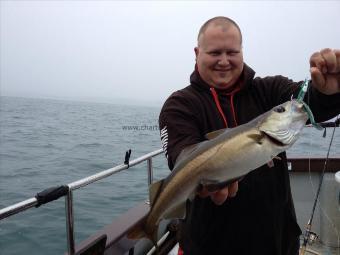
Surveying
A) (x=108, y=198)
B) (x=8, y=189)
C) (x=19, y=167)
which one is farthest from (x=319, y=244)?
(x=19, y=167)

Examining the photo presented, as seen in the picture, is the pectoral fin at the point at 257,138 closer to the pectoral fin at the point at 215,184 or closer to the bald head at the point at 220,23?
the pectoral fin at the point at 215,184

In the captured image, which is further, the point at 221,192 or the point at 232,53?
the point at 232,53

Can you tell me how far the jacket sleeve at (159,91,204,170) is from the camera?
2.41 metres

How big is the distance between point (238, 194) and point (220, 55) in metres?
1.03

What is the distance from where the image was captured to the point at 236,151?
192 centimetres

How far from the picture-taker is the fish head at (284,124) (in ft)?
6.24

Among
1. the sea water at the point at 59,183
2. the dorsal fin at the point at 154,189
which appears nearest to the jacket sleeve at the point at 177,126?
the dorsal fin at the point at 154,189

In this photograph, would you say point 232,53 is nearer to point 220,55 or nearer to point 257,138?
point 220,55

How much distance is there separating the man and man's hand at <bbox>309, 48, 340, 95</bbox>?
0.04ft

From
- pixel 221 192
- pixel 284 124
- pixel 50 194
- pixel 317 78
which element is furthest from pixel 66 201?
pixel 317 78

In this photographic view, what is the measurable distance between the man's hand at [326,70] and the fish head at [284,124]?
354mm

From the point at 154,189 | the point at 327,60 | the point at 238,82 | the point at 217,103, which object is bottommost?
the point at 154,189

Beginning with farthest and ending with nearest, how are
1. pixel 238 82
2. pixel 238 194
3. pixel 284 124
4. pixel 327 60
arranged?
pixel 238 82 → pixel 238 194 → pixel 327 60 → pixel 284 124

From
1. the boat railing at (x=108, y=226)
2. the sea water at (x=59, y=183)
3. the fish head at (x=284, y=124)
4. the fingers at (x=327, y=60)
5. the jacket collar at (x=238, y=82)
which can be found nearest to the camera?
the fish head at (x=284, y=124)
